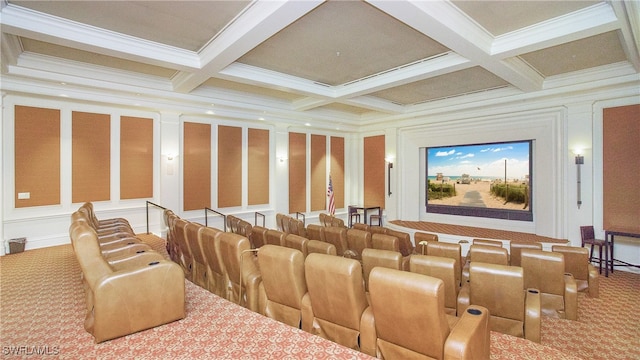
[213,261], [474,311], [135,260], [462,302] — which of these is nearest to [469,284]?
[462,302]

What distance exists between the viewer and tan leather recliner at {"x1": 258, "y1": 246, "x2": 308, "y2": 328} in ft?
9.55

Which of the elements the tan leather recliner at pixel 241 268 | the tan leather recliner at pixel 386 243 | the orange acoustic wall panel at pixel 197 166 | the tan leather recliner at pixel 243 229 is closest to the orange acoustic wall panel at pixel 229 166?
the orange acoustic wall panel at pixel 197 166

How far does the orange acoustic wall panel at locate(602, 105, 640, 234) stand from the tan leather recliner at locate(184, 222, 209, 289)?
327 inches

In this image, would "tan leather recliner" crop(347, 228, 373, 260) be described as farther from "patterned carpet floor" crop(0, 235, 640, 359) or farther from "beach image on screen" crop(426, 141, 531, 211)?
"beach image on screen" crop(426, 141, 531, 211)

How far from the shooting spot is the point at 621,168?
22.6 ft

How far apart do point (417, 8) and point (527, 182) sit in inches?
277

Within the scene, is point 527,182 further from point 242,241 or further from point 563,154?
point 242,241

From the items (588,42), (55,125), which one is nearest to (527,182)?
(588,42)

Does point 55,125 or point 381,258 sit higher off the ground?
point 55,125

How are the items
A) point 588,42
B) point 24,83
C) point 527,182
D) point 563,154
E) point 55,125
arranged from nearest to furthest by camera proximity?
point 588,42 → point 24,83 → point 55,125 → point 563,154 → point 527,182

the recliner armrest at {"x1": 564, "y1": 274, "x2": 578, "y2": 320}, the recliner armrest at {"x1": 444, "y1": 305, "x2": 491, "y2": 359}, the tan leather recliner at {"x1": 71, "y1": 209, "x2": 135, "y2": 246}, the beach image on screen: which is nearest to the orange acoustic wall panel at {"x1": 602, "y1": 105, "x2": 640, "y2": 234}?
the beach image on screen

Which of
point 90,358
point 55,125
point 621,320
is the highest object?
point 55,125

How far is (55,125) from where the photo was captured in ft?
22.2

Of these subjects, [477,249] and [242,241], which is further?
[477,249]
